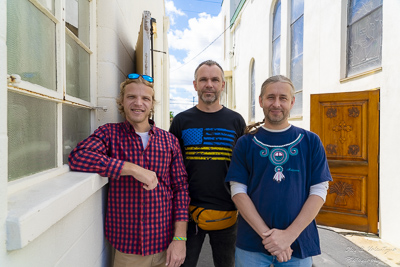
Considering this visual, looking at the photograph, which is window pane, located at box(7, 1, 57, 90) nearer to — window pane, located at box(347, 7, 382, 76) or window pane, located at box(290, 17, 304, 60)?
window pane, located at box(347, 7, 382, 76)

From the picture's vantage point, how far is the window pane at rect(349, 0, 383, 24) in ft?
11.6

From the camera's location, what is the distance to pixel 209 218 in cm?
186

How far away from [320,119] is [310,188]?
2673mm

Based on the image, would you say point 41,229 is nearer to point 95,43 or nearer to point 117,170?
point 117,170

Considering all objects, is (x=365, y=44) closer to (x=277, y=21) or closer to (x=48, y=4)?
(x=48, y=4)

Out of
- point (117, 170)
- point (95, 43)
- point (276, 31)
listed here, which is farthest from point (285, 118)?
point (276, 31)

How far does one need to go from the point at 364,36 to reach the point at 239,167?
352cm

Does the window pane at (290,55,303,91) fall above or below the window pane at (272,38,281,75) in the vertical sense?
below

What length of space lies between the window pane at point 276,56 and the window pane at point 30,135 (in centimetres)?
709

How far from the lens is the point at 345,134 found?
3705mm

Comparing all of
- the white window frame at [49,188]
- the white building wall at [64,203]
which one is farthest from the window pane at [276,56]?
the white window frame at [49,188]

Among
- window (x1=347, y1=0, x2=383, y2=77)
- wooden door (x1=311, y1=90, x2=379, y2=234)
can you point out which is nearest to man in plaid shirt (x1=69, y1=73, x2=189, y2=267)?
wooden door (x1=311, y1=90, x2=379, y2=234)

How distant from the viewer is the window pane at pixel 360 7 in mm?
3534

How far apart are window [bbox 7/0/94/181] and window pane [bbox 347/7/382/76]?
377 cm
